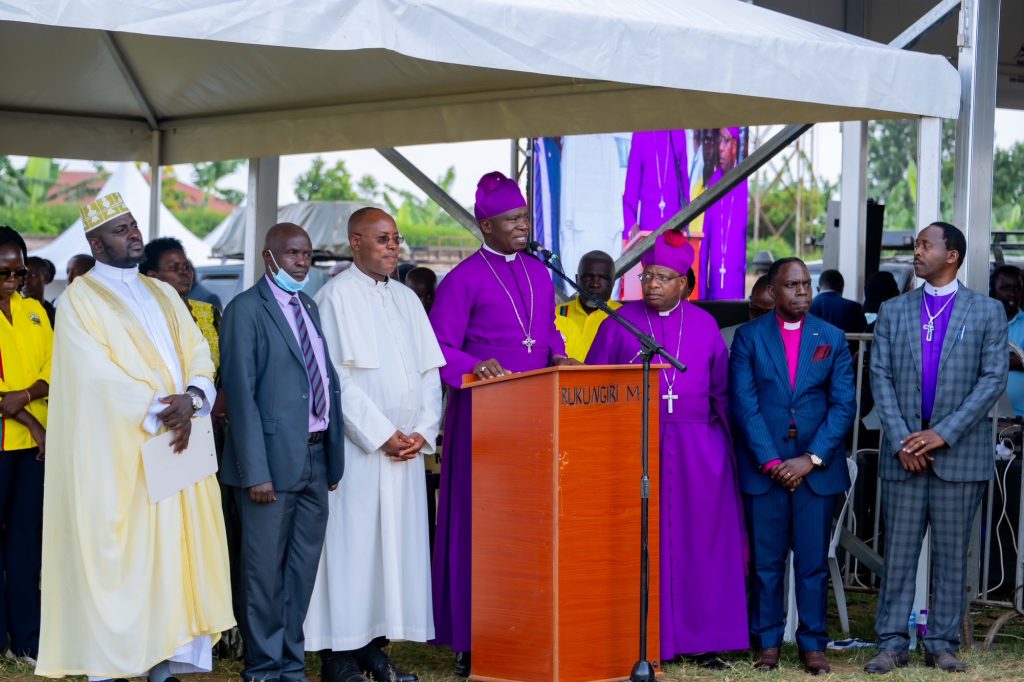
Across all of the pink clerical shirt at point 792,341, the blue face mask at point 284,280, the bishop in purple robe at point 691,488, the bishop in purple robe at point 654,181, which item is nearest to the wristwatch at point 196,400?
the blue face mask at point 284,280

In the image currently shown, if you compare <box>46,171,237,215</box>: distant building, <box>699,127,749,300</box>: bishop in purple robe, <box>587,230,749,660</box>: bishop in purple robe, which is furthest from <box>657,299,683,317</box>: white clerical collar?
<box>46,171,237,215</box>: distant building

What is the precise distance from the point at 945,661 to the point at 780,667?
76cm

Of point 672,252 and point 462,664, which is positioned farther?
point 672,252

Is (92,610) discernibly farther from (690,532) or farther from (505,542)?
(690,532)

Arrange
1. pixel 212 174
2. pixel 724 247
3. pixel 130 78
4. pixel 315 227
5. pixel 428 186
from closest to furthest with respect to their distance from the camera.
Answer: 1. pixel 130 78
2. pixel 428 186
3. pixel 724 247
4. pixel 315 227
5. pixel 212 174

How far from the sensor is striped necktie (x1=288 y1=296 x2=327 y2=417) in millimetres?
5598

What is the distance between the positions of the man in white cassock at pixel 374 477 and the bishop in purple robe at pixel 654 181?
6959mm

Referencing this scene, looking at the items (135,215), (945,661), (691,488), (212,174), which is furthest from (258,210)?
(212,174)

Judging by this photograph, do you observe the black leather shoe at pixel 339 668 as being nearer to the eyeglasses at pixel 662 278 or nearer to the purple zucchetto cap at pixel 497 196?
the purple zucchetto cap at pixel 497 196

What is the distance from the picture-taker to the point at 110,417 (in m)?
5.21

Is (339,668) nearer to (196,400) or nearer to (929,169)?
(196,400)

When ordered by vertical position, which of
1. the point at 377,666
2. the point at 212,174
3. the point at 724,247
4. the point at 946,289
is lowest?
the point at 377,666

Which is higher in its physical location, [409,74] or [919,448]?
[409,74]

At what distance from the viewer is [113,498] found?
5188 mm
